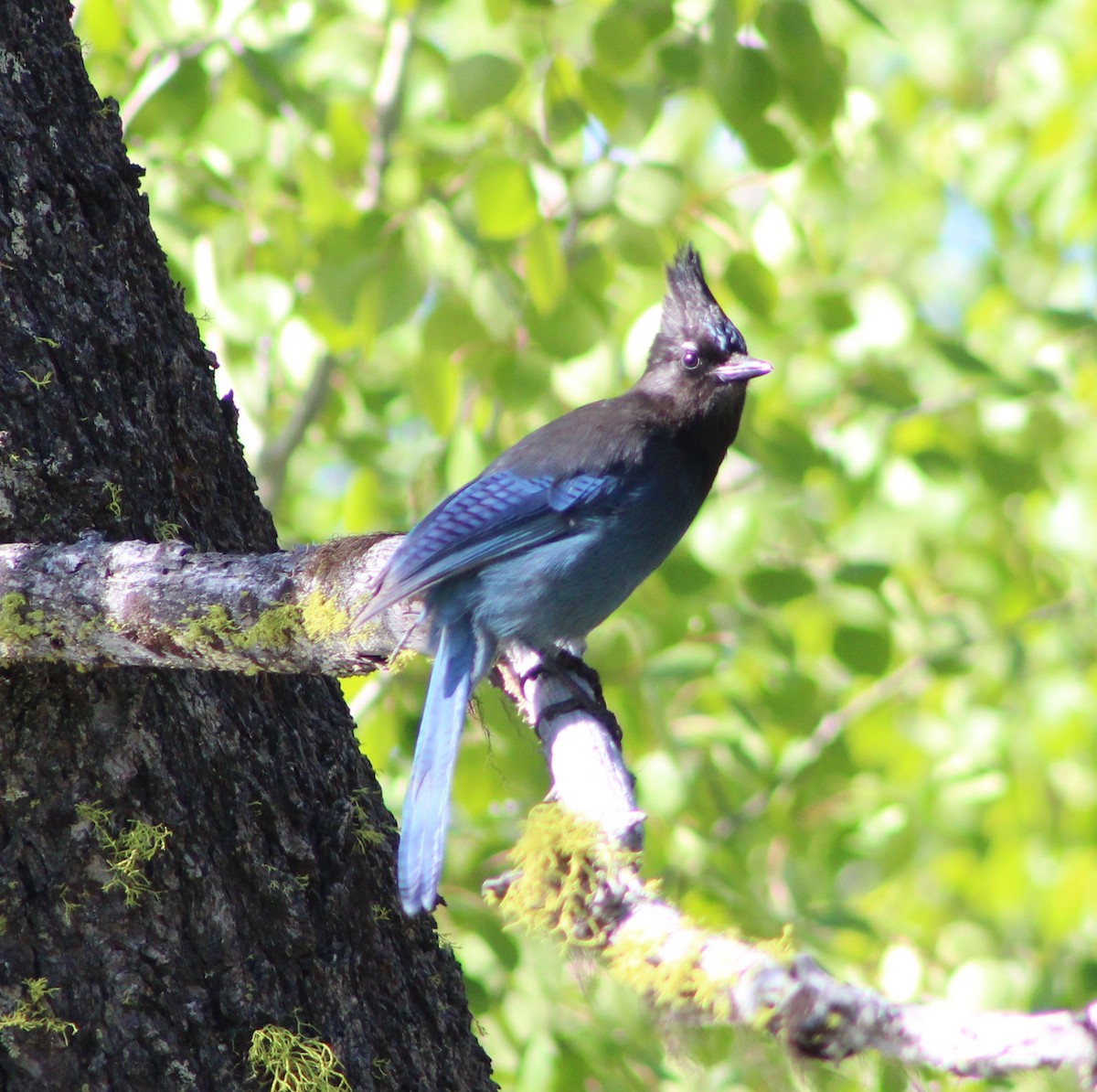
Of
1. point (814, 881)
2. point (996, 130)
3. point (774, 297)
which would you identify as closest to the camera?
point (774, 297)

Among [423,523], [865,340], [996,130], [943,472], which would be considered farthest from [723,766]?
[996,130]

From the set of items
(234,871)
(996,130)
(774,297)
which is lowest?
(234,871)

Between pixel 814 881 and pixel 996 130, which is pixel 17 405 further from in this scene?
pixel 996 130

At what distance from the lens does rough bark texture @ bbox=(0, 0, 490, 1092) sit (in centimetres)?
145

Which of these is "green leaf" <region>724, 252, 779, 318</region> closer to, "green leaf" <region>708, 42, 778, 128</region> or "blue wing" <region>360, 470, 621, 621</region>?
"green leaf" <region>708, 42, 778, 128</region>

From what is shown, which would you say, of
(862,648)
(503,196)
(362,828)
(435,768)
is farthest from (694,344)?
(362,828)

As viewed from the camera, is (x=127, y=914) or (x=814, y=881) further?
(x=814, y=881)

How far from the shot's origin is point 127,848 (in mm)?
1480

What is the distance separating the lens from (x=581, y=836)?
1.35m

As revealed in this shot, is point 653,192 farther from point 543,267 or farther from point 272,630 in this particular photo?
Answer: point 272,630

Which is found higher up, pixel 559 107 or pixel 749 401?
pixel 559 107

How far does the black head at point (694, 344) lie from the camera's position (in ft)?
8.98

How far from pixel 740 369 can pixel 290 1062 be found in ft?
5.31

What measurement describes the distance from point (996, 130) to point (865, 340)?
1.75 metres
